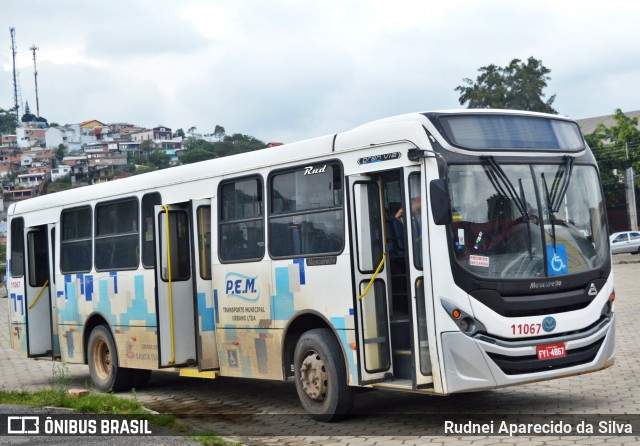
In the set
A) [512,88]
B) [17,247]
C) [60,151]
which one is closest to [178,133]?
[60,151]

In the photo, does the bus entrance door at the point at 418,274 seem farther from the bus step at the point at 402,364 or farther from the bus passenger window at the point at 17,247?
the bus passenger window at the point at 17,247

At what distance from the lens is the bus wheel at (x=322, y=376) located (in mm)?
10383

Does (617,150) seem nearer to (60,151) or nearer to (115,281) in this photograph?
(115,281)

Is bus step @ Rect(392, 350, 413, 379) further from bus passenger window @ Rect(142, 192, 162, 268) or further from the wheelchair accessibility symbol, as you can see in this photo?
bus passenger window @ Rect(142, 192, 162, 268)

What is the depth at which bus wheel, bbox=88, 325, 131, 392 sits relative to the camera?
14.8 meters

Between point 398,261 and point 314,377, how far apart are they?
5.32ft

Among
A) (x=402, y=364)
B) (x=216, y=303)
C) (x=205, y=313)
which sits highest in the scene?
(x=216, y=303)

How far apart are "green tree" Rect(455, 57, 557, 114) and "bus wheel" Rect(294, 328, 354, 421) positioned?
7108cm

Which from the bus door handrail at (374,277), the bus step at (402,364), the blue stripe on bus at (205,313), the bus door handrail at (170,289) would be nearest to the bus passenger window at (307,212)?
the bus door handrail at (374,277)

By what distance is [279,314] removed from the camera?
11.4m

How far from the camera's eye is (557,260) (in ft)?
32.4

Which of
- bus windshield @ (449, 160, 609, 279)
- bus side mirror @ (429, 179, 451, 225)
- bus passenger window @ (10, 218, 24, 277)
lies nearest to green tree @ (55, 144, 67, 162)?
bus passenger window @ (10, 218, 24, 277)

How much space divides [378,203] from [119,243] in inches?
222

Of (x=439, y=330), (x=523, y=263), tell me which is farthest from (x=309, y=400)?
(x=523, y=263)
